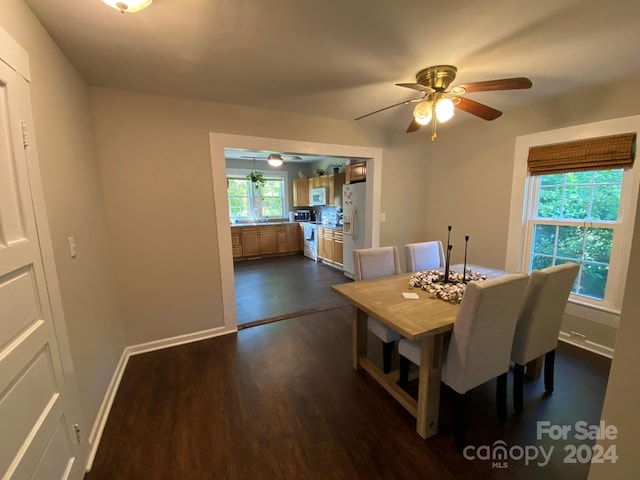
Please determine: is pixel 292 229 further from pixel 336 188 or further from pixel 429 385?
pixel 429 385

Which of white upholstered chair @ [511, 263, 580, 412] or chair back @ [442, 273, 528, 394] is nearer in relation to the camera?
chair back @ [442, 273, 528, 394]

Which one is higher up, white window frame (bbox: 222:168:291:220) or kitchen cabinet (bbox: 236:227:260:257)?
white window frame (bbox: 222:168:291:220)

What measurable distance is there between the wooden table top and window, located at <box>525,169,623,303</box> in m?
1.76

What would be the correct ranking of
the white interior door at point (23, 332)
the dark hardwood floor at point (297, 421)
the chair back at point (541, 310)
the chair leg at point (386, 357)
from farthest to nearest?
the chair leg at point (386, 357), the chair back at point (541, 310), the dark hardwood floor at point (297, 421), the white interior door at point (23, 332)

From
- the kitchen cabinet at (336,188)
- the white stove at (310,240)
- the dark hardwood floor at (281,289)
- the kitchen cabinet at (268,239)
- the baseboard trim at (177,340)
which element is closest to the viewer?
the baseboard trim at (177,340)

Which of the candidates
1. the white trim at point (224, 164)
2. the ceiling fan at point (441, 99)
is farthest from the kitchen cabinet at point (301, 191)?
the ceiling fan at point (441, 99)

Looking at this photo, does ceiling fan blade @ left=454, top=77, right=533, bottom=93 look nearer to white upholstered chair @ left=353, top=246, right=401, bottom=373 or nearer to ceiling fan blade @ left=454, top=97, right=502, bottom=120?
ceiling fan blade @ left=454, top=97, right=502, bottom=120

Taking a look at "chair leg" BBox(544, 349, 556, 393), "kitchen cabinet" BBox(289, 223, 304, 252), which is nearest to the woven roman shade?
"chair leg" BBox(544, 349, 556, 393)

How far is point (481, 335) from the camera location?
1.42 metres

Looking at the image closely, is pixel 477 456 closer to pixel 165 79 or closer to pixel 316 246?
pixel 165 79

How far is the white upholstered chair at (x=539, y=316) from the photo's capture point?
162cm

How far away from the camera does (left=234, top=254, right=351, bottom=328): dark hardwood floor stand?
3357mm

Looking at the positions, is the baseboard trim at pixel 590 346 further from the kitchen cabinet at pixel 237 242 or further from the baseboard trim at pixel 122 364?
the kitchen cabinet at pixel 237 242

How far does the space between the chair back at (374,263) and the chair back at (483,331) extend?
0.98 meters
